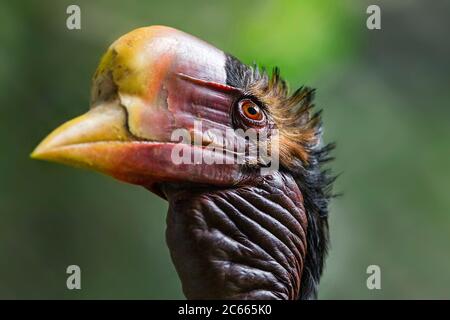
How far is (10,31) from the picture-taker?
4250 millimetres

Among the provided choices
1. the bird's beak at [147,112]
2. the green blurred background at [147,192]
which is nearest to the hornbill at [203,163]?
the bird's beak at [147,112]

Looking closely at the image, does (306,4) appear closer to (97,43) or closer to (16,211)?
(97,43)

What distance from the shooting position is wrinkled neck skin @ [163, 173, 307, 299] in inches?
82.8

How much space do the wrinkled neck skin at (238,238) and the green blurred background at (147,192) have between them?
1709 millimetres

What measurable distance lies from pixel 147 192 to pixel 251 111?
7.28ft

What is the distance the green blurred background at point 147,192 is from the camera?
426 cm

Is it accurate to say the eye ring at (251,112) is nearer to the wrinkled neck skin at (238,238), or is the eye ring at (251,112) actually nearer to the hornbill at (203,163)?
the hornbill at (203,163)

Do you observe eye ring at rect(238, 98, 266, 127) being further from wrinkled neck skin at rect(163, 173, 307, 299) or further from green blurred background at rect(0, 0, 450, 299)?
green blurred background at rect(0, 0, 450, 299)

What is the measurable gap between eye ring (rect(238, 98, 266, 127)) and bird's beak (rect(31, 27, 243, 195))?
67 millimetres

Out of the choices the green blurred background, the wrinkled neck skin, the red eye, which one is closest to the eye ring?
the red eye

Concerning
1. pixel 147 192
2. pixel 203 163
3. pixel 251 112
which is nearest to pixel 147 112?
pixel 203 163

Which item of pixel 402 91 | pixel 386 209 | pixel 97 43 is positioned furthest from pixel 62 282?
pixel 402 91

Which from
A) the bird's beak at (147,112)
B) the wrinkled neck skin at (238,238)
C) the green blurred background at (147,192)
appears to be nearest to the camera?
the bird's beak at (147,112)

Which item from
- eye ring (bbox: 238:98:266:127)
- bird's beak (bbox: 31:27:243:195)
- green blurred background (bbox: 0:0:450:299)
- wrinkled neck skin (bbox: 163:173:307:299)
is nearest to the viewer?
bird's beak (bbox: 31:27:243:195)
